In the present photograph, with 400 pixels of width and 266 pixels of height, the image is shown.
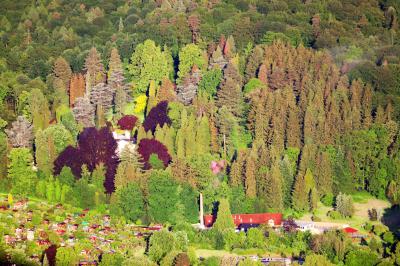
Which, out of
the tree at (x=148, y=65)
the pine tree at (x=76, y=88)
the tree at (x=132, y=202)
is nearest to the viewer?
the tree at (x=132, y=202)

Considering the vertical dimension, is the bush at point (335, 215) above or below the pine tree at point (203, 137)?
below

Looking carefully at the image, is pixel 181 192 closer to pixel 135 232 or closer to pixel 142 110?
pixel 135 232

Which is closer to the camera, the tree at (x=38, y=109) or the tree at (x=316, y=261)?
the tree at (x=316, y=261)

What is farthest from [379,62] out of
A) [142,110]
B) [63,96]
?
[63,96]

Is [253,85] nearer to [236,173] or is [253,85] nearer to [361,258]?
[236,173]

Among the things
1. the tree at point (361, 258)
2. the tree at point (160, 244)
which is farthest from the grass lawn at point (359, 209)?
the tree at point (160, 244)

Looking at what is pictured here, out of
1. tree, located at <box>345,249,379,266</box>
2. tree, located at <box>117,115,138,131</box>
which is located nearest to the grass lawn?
tree, located at <box>345,249,379,266</box>

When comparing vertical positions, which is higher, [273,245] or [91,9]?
[91,9]

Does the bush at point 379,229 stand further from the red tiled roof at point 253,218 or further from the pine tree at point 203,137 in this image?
the pine tree at point 203,137
